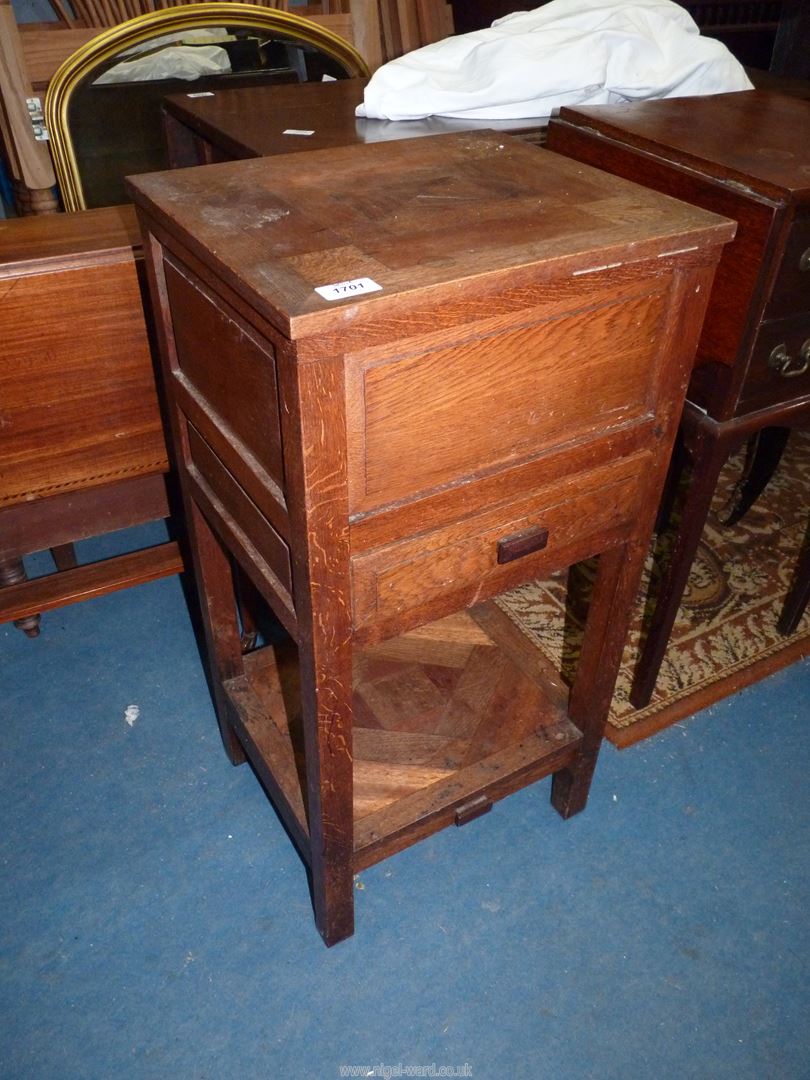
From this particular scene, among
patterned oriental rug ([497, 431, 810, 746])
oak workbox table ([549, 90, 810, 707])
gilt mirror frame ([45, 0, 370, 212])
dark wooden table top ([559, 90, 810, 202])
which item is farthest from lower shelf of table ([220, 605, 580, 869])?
gilt mirror frame ([45, 0, 370, 212])

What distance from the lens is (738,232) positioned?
4.22 feet

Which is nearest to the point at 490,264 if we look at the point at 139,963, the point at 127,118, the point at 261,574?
the point at 261,574

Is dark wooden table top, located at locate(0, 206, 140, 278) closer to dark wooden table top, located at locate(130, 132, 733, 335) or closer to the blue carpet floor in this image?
dark wooden table top, located at locate(130, 132, 733, 335)

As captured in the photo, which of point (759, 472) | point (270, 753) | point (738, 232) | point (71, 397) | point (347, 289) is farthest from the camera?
point (759, 472)

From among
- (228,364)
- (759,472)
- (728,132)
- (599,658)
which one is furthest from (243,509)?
(759,472)

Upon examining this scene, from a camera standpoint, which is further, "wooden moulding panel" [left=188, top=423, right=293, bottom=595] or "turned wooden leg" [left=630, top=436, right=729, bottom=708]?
"turned wooden leg" [left=630, top=436, right=729, bottom=708]

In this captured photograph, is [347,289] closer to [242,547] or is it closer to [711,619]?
[242,547]

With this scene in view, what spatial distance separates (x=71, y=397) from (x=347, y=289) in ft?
3.27

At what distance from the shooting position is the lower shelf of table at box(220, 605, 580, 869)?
1.43 metres

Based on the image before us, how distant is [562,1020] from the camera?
1.40 metres

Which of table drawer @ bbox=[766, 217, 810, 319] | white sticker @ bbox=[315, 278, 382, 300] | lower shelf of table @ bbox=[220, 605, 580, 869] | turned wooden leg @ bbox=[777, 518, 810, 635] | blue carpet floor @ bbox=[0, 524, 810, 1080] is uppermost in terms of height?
white sticker @ bbox=[315, 278, 382, 300]

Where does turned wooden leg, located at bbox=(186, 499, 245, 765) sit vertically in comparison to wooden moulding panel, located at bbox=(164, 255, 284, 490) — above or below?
below

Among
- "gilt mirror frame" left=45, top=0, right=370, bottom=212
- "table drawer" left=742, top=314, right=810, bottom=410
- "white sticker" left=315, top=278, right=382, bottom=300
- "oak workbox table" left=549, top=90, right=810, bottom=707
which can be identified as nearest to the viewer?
"white sticker" left=315, top=278, right=382, bottom=300

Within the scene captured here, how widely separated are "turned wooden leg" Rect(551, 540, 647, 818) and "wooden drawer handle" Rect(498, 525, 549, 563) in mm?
227
